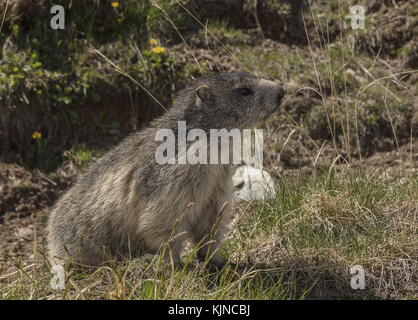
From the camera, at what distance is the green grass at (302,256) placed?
16.8 ft

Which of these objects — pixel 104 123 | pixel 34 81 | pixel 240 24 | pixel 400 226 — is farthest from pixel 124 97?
pixel 400 226

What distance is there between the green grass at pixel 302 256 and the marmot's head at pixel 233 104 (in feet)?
3.11

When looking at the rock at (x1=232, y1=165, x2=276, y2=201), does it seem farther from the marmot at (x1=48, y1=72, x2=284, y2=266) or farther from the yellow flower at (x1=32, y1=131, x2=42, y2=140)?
the yellow flower at (x1=32, y1=131, x2=42, y2=140)

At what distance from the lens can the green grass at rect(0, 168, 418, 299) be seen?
513cm

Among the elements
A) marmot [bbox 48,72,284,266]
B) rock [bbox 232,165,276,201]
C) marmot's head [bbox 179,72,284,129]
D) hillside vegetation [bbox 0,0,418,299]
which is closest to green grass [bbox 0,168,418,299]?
hillside vegetation [bbox 0,0,418,299]

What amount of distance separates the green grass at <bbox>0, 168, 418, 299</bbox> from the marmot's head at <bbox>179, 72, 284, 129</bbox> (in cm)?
95

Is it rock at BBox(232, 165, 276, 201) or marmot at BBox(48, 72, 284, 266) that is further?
rock at BBox(232, 165, 276, 201)

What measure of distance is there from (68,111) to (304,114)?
3.21 m

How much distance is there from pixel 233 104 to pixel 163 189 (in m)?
1.07

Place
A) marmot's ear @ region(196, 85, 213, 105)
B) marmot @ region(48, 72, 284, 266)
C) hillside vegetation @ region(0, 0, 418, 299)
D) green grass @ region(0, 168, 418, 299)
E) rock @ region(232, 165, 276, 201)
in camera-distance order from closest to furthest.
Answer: green grass @ region(0, 168, 418, 299) → marmot @ region(48, 72, 284, 266) → marmot's ear @ region(196, 85, 213, 105) → hillside vegetation @ region(0, 0, 418, 299) → rock @ region(232, 165, 276, 201)

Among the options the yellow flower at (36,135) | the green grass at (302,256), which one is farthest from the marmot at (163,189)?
the yellow flower at (36,135)

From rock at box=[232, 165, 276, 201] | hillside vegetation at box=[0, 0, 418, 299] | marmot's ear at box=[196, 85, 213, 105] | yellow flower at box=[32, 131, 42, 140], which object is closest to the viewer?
marmot's ear at box=[196, 85, 213, 105]

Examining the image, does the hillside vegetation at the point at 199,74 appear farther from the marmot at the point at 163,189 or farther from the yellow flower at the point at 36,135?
the marmot at the point at 163,189

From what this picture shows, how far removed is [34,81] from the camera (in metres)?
8.65
